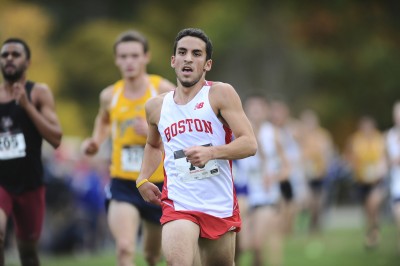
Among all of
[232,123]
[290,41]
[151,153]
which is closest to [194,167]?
[232,123]

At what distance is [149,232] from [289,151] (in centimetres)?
1067

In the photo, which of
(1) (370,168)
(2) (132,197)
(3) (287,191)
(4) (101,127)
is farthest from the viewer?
→ (1) (370,168)

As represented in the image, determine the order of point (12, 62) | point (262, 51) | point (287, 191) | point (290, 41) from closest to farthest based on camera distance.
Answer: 1. point (12, 62)
2. point (287, 191)
3. point (290, 41)
4. point (262, 51)

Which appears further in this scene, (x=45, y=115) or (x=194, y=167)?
(x=45, y=115)

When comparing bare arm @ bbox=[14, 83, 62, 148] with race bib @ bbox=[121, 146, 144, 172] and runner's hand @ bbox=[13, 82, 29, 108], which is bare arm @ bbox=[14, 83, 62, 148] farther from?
race bib @ bbox=[121, 146, 144, 172]

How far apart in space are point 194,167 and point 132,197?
2.58 meters

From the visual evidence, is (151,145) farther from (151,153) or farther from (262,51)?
(262,51)

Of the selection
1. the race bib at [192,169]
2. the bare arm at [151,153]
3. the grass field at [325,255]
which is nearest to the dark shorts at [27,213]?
the bare arm at [151,153]

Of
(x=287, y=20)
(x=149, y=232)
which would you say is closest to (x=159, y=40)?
(x=287, y=20)

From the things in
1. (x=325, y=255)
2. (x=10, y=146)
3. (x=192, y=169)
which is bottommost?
(x=325, y=255)

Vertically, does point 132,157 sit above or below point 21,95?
below

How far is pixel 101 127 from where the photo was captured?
10367 mm

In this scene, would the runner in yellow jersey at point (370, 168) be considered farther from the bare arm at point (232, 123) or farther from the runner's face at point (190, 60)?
the runner's face at point (190, 60)

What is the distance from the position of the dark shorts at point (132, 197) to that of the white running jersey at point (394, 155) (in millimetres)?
5714
